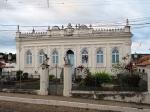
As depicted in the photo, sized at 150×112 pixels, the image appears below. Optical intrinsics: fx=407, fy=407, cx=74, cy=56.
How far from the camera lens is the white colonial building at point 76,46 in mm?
48594

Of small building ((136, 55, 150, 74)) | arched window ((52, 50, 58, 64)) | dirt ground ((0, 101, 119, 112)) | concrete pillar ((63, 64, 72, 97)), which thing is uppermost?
arched window ((52, 50, 58, 64))

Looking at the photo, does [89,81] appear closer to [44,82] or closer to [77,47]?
[44,82]

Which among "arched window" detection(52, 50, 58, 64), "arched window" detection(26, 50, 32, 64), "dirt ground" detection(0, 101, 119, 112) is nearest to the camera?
"dirt ground" detection(0, 101, 119, 112)

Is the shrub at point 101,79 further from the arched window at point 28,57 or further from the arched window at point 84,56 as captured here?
the arched window at point 28,57

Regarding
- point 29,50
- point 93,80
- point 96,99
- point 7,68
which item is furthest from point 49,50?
point 96,99

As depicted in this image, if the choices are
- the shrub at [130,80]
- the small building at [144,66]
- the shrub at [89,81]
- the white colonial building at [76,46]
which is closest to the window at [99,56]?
the white colonial building at [76,46]

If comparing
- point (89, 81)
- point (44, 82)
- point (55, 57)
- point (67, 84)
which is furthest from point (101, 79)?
point (55, 57)

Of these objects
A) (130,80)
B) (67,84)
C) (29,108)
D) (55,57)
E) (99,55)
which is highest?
(99,55)

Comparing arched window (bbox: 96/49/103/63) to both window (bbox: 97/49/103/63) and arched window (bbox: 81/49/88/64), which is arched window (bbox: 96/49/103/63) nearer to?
window (bbox: 97/49/103/63)

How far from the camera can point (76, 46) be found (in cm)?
5041

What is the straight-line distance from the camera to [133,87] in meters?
26.1

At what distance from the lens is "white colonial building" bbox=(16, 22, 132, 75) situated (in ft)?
159

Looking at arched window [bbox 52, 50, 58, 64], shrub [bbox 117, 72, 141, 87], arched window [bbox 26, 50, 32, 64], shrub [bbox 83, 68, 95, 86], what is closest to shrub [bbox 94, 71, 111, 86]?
shrub [bbox 83, 68, 95, 86]

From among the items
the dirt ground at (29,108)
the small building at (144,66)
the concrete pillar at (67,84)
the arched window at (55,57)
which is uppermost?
the arched window at (55,57)
